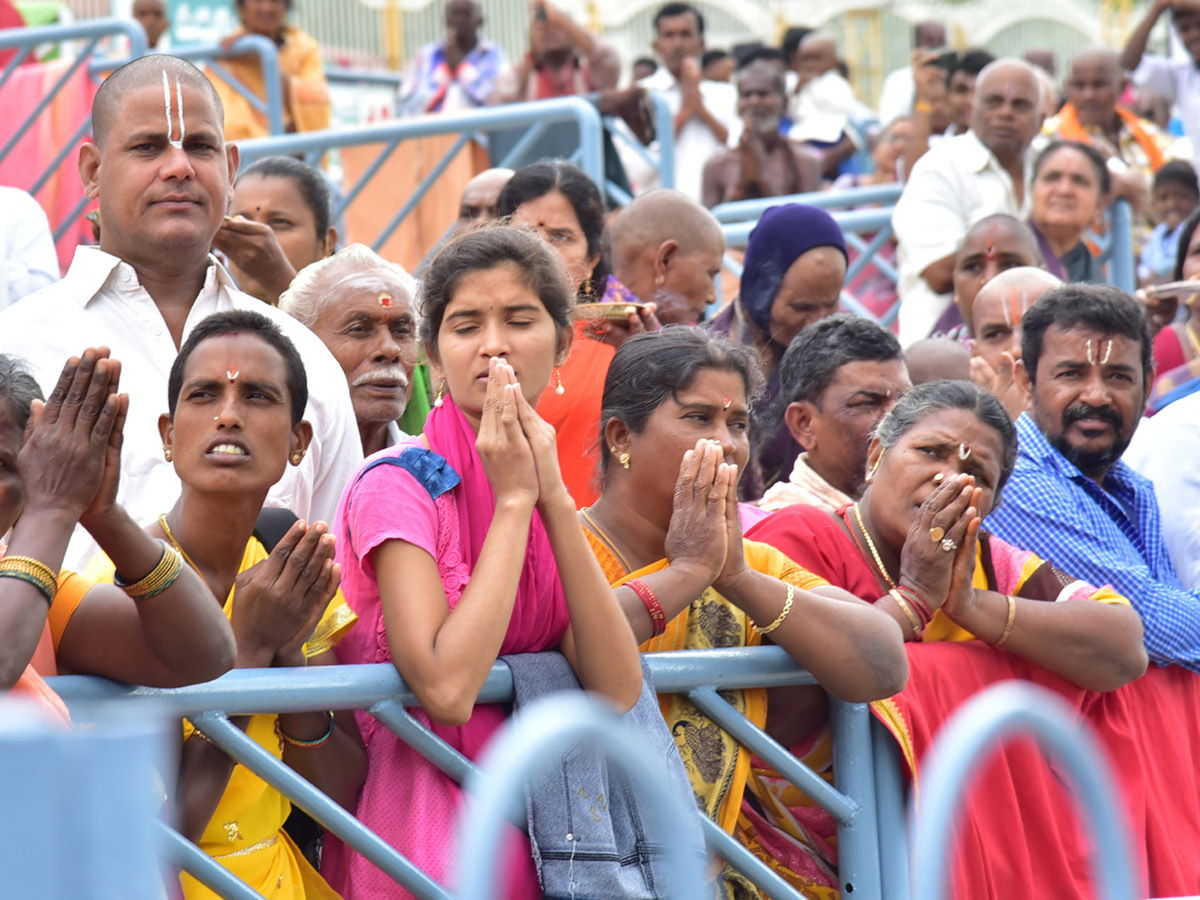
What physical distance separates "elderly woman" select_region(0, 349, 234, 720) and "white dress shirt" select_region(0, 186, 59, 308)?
2572 mm

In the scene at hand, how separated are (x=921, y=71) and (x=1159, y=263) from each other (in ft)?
5.59

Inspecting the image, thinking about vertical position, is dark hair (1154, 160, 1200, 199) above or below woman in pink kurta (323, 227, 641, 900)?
below

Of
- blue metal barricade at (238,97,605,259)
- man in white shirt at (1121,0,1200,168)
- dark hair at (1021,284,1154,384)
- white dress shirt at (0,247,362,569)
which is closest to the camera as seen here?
white dress shirt at (0,247,362,569)

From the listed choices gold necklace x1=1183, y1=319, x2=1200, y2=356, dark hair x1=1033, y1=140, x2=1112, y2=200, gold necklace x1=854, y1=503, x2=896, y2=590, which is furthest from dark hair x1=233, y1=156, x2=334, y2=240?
dark hair x1=1033, y1=140, x2=1112, y2=200

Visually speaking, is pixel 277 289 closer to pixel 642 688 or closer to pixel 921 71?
pixel 642 688

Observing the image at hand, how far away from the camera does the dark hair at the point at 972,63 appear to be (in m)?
9.00

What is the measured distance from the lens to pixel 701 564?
3.09m

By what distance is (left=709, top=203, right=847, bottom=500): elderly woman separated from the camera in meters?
5.08

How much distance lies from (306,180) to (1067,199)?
3.21 meters

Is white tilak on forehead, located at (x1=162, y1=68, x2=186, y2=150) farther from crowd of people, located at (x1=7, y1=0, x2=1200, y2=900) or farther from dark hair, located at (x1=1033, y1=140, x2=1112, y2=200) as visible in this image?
dark hair, located at (x1=1033, y1=140, x2=1112, y2=200)

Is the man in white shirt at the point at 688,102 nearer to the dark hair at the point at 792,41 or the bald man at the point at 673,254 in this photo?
the dark hair at the point at 792,41

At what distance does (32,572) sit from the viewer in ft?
8.14

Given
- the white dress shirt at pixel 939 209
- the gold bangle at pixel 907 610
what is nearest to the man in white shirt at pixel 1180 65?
the white dress shirt at pixel 939 209

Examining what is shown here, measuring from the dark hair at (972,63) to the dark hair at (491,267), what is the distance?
246 inches
